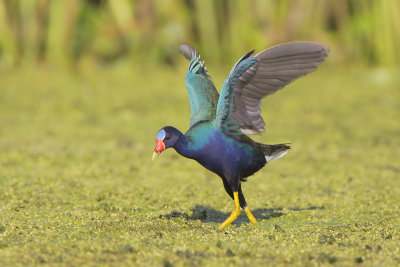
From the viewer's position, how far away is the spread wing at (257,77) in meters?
3.62

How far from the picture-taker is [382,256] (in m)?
2.96

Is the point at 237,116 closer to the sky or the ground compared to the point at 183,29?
closer to the ground

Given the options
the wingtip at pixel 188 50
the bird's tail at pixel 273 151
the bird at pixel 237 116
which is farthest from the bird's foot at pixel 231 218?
the wingtip at pixel 188 50

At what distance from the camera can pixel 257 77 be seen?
377cm

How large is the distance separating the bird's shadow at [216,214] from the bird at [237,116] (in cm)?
22

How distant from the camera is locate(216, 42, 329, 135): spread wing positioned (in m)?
3.62

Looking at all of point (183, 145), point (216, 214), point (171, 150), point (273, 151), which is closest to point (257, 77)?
point (273, 151)

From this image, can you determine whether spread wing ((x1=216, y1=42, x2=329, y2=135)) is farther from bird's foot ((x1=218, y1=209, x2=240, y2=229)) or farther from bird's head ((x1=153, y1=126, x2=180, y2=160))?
bird's foot ((x1=218, y1=209, x2=240, y2=229))

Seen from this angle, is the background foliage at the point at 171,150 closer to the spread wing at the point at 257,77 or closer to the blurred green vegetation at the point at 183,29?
the blurred green vegetation at the point at 183,29

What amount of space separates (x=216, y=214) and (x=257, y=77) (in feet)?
2.88

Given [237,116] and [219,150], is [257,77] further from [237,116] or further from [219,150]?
[219,150]

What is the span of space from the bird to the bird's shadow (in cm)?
22

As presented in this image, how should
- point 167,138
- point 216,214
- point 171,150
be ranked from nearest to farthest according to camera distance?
1. point 167,138
2. point 216,214
3. point 171,150

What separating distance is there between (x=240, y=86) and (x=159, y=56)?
18.0 feet
